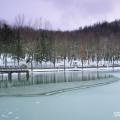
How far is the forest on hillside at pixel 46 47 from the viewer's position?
60.9 meters

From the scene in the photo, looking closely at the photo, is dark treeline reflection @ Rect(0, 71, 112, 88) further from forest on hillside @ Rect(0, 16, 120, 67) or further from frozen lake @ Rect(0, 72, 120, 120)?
forest on hillside @ Rect(0, 16, 120, 67)

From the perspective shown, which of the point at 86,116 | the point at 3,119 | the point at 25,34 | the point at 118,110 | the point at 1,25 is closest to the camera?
the point at 3,119

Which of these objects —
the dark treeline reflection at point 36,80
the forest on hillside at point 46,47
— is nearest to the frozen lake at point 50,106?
the dark treeline reflection at point 36,80

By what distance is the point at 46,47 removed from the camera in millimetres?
63562

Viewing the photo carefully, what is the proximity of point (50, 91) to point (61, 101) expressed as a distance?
4.37 m

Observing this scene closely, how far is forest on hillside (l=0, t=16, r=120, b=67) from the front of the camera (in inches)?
2399

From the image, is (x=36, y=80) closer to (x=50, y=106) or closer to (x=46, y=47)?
(x=50, y=106)

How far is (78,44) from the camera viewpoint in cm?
7975

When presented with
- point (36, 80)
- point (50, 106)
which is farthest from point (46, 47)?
point (50, 106)

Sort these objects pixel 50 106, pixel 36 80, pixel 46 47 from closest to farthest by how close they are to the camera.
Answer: pixel 50 106
pixel 36 80
pixel 46 47

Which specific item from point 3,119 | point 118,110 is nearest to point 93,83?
point 118,110

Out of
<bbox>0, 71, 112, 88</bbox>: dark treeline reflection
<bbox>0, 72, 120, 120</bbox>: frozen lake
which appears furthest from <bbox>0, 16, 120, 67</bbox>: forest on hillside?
<bbox>0, 72, 120, 120</bbox>: frozen lake

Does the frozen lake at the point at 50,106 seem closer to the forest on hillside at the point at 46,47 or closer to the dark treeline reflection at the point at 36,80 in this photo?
the dark treeline reflection at the point at 36,80

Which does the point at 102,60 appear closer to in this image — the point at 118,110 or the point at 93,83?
the point at 93,83
